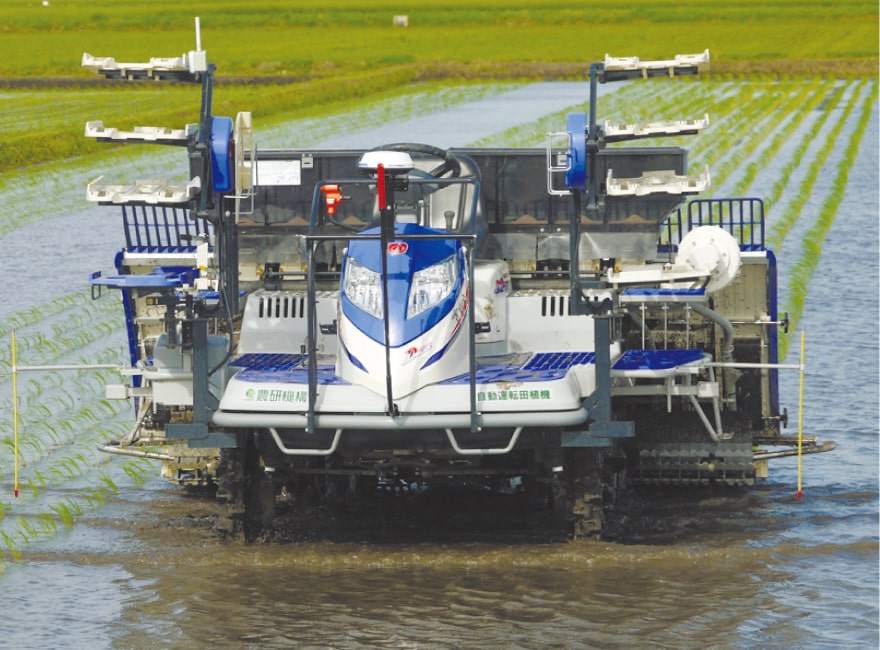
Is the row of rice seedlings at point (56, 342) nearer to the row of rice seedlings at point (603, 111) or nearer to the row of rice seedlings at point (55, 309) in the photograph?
the row of rice seedlings at point (55, 309)

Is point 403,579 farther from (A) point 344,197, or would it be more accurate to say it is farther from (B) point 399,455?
(A) point 344,197

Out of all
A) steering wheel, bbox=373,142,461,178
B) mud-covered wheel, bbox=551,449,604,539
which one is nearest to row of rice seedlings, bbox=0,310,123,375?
steering wheel, bbox=373,142,461,178

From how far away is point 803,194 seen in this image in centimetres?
3111

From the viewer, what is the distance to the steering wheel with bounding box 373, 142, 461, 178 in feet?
40.8

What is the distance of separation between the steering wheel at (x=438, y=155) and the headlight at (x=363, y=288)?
4.40 ft

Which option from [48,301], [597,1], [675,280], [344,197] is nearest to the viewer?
[675,280]

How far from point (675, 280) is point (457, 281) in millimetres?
1365

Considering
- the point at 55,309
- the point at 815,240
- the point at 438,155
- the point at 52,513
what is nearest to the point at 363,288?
the point at 438,155

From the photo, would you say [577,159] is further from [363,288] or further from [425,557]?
[425,557]

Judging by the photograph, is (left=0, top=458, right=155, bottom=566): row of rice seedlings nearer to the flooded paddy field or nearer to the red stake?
the flooded paddy field

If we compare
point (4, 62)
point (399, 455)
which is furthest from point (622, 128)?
point (4, 62)

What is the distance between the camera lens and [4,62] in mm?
65000

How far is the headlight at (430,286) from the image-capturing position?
431 inches

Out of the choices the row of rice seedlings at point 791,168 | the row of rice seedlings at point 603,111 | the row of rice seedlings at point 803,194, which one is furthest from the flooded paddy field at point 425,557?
the row of rice seedlings at point 603,111
